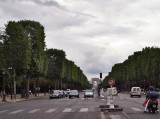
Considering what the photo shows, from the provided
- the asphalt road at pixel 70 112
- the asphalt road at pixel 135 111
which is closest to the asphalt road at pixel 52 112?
the asphalt road at pixel 70 112

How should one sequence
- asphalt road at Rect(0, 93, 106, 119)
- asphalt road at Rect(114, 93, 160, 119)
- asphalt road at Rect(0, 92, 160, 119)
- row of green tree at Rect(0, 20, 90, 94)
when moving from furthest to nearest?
row of green tree at Rect(0, 20, 90, 94) → asphalt road at Rect(0, 93, 106, 119) → asphalt road at Rect(0, 92, 160, 119) → asphalt road at Rect(114, 93, 160, 119)

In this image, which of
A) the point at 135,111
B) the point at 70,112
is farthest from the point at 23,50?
the point at 135,111

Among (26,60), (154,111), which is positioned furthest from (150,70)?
(154,111)

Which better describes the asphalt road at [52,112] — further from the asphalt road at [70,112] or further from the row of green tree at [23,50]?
the row of green tree at [23,50]

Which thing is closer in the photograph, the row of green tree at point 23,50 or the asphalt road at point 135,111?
the asphalt road at point 135,111

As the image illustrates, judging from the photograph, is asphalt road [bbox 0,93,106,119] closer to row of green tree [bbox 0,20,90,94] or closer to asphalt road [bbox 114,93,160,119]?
asphalt road [bbox 114,93,160,119]

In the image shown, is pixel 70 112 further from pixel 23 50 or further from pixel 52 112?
pixel 23 50

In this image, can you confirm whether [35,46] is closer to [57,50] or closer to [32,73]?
[32,73]

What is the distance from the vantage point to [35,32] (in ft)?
250

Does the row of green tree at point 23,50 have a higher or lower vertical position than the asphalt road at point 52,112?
higher

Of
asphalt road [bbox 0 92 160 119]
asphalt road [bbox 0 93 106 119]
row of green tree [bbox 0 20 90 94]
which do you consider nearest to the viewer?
asphalt road [bbox 0 92 160 119]

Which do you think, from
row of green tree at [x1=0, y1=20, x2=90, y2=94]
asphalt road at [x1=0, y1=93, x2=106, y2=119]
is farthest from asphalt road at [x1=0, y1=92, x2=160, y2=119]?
row of green tree at [x1=0, y1=20, x2=90, y2=94]

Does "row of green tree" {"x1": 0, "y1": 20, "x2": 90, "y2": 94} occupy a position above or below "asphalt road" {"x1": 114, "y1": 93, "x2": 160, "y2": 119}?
above

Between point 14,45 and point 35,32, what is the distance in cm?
1105
